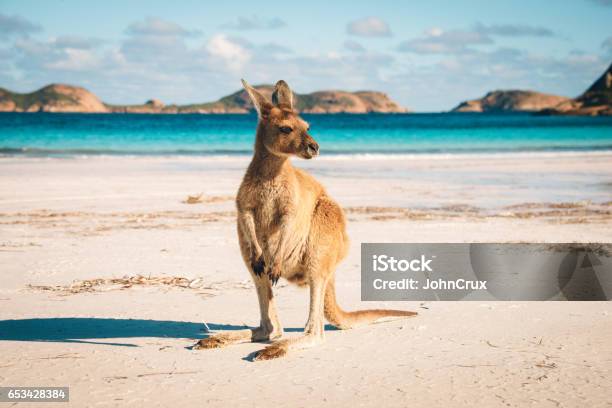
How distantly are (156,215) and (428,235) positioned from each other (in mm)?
3702

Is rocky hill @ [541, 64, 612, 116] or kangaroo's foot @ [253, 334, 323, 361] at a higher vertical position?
rocky hill @ [541, 64, 612, 116]

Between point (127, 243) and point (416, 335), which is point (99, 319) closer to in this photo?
point (416, 335)

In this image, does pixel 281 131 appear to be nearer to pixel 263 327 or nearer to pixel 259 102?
pixel 259 102

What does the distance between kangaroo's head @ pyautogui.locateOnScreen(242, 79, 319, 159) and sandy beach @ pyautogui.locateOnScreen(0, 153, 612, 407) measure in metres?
1.15

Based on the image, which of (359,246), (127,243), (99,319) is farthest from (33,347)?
(359,246)

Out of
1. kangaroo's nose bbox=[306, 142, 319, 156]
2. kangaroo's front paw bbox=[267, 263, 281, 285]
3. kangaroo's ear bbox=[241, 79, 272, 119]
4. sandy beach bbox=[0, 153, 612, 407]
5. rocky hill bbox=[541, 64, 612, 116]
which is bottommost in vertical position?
sandy beach bbox=[0, 153, 612, 407]

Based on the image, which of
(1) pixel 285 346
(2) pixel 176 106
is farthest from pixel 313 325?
(2) pixel 176 106

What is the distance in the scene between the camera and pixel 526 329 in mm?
4379

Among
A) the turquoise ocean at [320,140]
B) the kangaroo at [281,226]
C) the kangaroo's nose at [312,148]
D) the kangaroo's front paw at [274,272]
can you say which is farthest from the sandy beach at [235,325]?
the turquoise ocean at [320,140]

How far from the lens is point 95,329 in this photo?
432 centimetres

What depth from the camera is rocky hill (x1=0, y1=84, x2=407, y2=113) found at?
385 feet

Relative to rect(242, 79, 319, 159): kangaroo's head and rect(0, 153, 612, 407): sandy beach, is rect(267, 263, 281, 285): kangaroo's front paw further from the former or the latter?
rect(242, 79, 319, 159): kangaroo's head

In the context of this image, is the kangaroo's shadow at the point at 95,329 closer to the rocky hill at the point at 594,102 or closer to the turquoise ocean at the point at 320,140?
the turquoise ocean at the point at 320,140

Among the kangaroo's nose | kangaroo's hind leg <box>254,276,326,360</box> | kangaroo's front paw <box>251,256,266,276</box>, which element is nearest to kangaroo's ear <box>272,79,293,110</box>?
the kangaroo's nose
